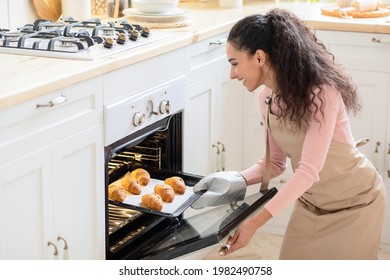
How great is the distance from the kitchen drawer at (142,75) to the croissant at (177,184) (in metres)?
0.32

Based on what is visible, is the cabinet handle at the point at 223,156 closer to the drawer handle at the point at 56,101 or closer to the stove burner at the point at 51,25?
the stove burner at the point at 51,25

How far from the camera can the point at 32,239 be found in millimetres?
2266

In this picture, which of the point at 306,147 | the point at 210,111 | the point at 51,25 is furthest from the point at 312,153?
the point at 51,25

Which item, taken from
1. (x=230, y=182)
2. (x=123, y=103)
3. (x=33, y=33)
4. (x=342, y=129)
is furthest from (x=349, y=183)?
(x=33, y=33)

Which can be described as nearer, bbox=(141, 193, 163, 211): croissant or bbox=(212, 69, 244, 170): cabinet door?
bbox=(141, 193, 163, 211): croissant

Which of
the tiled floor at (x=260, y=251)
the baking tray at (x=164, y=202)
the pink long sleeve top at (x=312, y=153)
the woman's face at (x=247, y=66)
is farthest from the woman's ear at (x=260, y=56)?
the tiled floor at (x=260, y=251)

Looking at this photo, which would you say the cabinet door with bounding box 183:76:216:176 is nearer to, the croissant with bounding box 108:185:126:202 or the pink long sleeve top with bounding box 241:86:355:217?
the croissant with bounding box 108:185:126:202

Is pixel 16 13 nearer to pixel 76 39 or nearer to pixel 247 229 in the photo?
pixel 76 39

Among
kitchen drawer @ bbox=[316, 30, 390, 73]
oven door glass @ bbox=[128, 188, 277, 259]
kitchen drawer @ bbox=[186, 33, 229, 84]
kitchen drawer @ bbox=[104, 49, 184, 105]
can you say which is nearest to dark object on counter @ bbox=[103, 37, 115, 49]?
kitchen drawer @ bbox=[104, 49, 184, 105]

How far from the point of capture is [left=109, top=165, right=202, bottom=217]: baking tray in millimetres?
2535

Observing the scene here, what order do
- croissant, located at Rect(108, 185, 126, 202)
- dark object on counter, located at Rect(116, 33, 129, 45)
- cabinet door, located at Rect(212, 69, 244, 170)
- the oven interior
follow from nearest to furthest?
the oven interior < croissant, located at Rect(108, 185, 126, 202) < dark object on counter, located at Rect(116, 33, 129, 45) < cabinet door, located at Rect(212, 69, 244, 170)

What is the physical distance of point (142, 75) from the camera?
2.68 metres

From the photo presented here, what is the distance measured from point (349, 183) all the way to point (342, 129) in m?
0.18

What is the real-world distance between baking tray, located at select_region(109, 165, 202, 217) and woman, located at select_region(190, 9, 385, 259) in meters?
0.06
